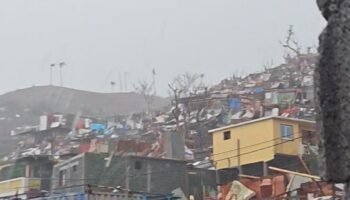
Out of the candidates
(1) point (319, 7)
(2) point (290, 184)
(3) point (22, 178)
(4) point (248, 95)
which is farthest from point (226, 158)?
(1) point (319, 7)

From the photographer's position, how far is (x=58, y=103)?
9388 cm

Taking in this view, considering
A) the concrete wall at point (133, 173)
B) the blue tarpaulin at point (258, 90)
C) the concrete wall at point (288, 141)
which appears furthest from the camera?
the blue tarpaulin at point (258, 90)

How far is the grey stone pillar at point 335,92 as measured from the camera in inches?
119

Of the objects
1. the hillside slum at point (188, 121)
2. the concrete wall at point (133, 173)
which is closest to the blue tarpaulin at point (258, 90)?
the hillside slum at point (188, 121)

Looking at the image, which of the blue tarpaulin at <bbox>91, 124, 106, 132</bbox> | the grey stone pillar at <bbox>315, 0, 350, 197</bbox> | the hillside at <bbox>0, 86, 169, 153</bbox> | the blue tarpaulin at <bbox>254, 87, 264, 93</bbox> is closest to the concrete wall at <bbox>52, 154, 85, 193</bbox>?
the blue tarpaulin at <bbox>91, 124, 106, 132</bbox>

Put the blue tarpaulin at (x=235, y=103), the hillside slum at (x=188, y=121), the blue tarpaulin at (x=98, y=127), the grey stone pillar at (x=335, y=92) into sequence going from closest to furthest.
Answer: the grey stone pillar at (x=335, y=92), the hillside slum at (x=188, y=121), the blue tarpaulin at (x=235, y=103), the blue tarpaulin at (x=98, y=127)

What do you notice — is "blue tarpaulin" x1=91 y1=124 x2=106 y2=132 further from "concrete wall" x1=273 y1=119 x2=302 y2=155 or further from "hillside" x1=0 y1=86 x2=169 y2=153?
"concrete wall" x1=273 y1=119 x2=302 y2=155

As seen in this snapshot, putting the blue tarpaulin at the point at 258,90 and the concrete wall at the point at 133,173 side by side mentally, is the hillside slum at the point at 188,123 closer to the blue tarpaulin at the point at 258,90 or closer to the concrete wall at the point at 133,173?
the blue tarpaulin at the point at 258,90

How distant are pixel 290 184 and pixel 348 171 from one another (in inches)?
1071

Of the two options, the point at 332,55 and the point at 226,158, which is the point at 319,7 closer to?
the point at 332,55

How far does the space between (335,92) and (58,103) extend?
303ft

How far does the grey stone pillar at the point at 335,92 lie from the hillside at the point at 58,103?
79.0m

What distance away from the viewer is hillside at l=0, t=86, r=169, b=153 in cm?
8619

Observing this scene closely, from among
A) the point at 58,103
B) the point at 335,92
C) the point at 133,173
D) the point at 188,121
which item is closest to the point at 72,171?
the point at 133,173
